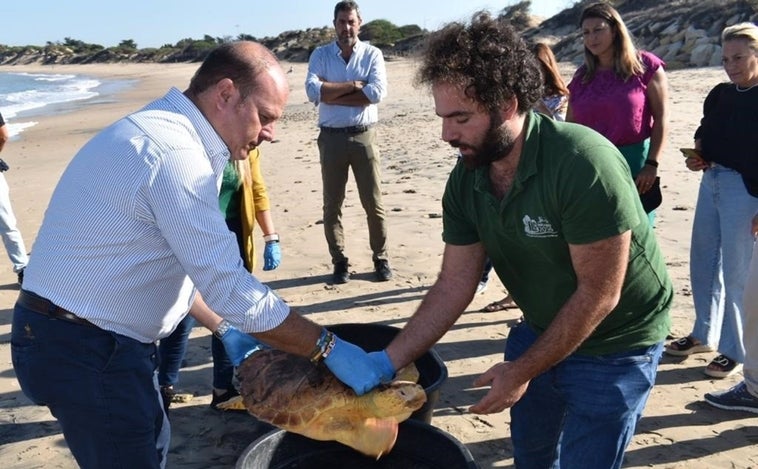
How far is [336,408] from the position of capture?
2457mm

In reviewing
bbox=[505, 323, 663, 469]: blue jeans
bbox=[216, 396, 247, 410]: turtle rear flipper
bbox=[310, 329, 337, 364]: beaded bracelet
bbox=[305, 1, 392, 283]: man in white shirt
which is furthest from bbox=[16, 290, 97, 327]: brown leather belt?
bbox=[305, 1, 392, 283]: man in white shirt

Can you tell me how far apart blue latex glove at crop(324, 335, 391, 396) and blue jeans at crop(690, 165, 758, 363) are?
257cm

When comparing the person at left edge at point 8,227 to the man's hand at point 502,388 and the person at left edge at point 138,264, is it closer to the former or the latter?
the person at left edge at point 138,264

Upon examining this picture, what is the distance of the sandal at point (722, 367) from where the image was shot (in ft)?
13.9

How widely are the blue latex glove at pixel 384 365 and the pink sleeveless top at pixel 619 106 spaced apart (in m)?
2.55

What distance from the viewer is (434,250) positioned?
6.78 m

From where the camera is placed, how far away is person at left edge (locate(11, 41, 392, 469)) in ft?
6.73

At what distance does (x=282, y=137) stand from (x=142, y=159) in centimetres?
1304

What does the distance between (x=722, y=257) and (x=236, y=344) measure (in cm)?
292

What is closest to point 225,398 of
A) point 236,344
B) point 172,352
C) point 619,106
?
point 172,352

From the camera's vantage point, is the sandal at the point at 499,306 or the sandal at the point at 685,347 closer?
the sandal at the point at 685,347

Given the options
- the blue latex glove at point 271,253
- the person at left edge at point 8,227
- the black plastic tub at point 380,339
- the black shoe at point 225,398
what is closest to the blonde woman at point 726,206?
the black plastic tub at point 380,339

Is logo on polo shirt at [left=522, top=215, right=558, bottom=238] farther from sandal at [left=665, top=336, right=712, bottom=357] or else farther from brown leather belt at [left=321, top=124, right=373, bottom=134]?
brown leather belt at [left=321, top=124, right=373, bottom=134]

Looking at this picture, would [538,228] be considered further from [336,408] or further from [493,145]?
[336,408]
